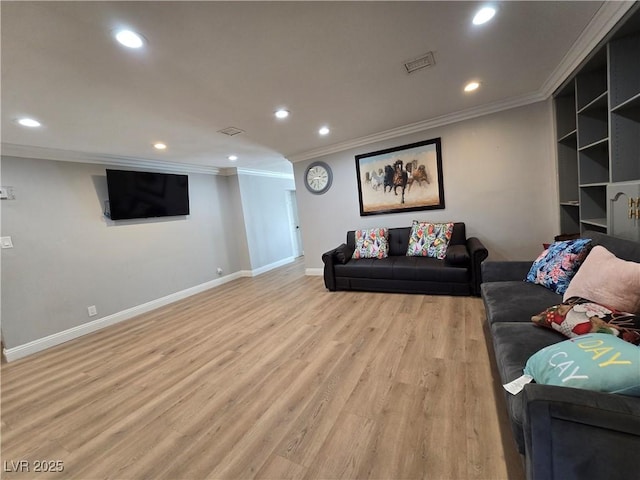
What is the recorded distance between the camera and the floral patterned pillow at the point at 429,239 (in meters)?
3.52

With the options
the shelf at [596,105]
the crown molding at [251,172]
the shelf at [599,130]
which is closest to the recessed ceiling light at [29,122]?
the crown molding at [251,172]

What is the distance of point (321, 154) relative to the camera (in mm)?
4551

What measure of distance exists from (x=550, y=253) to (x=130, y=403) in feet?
11.1

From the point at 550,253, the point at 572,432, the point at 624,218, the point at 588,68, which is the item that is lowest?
the point at 572,432

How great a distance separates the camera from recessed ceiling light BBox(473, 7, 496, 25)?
1567 millimetres

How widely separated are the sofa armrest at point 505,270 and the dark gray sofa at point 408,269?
1.92 ft

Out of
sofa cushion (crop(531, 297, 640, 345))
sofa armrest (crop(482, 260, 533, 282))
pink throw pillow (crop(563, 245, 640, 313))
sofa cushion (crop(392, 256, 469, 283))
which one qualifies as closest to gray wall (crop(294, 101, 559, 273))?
sofa cushion (crop(392, 256, 469, 283))

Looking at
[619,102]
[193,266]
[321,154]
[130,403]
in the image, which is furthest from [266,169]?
[619,102]

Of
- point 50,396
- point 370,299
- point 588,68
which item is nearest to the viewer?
point 50,396

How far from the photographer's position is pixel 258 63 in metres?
1.86

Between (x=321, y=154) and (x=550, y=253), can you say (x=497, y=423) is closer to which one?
(x=550, y=253)

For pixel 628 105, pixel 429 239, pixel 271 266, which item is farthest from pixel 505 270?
pixel 271 266

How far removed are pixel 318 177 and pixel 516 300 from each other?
351 centimetres

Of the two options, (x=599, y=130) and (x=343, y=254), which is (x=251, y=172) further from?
(x=599, y=130)
